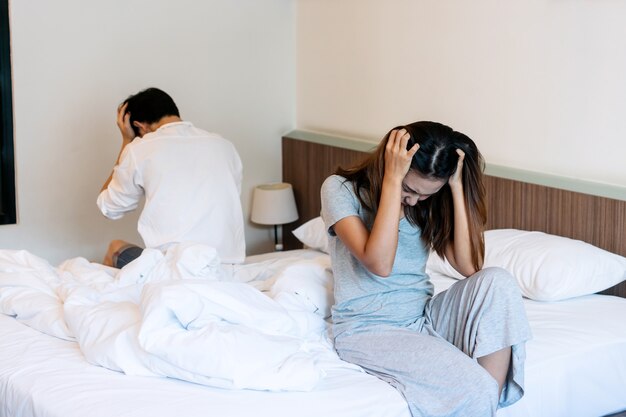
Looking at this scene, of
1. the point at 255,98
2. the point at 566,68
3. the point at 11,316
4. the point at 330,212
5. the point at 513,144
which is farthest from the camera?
the point at 255,98

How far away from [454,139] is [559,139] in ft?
2.99

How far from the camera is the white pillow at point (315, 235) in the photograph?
3473 millimetres

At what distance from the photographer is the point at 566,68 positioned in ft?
9.33

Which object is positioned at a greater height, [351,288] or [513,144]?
[513,144]

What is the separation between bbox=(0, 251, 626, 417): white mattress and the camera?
6.08 feet

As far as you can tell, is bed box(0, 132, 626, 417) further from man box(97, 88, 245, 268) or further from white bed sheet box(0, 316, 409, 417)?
man box(97, 88, 245, 268)

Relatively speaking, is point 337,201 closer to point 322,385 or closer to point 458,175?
point 458,175

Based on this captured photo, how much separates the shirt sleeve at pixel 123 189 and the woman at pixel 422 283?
1019 millimetres

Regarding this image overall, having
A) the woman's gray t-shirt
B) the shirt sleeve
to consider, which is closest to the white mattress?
the woman's gray t-shirt

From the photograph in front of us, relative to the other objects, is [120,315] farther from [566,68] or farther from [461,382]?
[566,68]

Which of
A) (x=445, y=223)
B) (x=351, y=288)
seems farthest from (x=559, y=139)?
(x=351, y=288)

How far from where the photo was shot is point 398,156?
2.07 m

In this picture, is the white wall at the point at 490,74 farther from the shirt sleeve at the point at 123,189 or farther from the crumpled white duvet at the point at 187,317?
the shirt sleeve at the point at 123,189

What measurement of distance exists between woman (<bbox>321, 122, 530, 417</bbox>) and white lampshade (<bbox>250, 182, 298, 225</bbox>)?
1.81 meters
